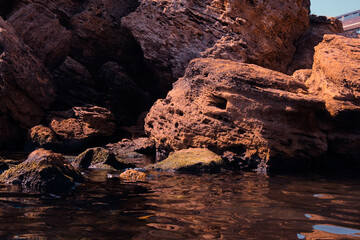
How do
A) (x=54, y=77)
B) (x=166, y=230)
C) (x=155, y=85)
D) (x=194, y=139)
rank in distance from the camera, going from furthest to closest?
1. (x=155, y=85)
2. (x=54, y=77)
3. (x=194, y=139)
4. (x=166, y=230)

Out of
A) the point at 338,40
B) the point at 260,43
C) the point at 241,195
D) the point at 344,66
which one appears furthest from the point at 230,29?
the point at 241,195

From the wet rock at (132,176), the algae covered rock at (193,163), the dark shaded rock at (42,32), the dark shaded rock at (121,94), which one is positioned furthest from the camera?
the dark shaded rock at (121,94)

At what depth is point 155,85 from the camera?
1509 centimetres

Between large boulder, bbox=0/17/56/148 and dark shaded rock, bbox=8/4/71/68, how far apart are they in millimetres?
1133

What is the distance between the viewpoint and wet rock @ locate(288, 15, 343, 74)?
12.5 metres

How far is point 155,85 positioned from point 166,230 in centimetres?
1240

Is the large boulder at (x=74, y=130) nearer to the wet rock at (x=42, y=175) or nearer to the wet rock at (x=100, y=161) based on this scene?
the wet rock at (x=100, y=161)

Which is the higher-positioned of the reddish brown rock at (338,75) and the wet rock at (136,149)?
the reddish brown rock at (338,75)

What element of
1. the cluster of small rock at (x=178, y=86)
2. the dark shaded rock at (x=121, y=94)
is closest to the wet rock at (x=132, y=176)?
the cluster of small rock at (x=178, y=86)

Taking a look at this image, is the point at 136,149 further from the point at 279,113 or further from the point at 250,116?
the point at 279,113

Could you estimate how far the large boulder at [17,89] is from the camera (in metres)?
11.1

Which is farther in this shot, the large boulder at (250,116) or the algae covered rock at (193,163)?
the large boulder at (250,116)

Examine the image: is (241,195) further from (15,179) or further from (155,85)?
(155,85)

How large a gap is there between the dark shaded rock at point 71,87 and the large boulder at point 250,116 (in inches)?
225
